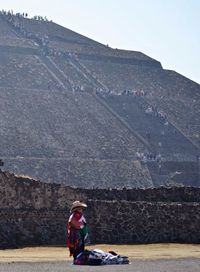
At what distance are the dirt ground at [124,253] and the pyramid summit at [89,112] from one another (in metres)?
23.0

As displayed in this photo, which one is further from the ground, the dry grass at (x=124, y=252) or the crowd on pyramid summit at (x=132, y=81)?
the crowd on pyramid summit at (x=132, y=81)

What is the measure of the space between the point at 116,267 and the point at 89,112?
139 ft

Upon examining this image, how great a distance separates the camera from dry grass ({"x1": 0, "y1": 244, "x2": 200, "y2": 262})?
54.7 ft

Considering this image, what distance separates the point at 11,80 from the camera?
2360 inches

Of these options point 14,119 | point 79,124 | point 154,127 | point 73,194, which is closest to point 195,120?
point 154,127

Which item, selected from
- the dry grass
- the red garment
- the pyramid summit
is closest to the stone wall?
the dry grass

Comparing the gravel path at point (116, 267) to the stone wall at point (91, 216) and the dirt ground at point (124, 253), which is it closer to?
the dirt ground at point (124, 253)

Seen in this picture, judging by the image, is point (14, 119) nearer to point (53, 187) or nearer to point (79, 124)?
point (79, 124)

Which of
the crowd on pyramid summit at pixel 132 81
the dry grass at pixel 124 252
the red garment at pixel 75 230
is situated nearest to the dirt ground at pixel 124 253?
the dry grass at pixel 124 252

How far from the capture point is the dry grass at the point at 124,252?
16.7 meters

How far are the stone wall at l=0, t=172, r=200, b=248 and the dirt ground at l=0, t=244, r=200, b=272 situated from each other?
0.75m

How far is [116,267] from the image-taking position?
14430 mm

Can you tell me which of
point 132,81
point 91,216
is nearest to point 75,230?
point 91,216

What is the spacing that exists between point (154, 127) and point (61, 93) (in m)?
6.68
